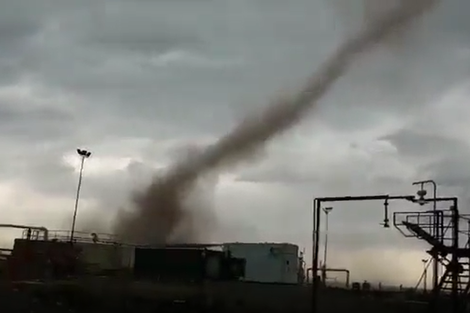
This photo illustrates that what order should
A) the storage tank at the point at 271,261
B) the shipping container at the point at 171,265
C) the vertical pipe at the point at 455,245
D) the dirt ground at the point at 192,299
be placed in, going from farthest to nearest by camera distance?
the storage tank at the point at 271,261, the shipping container at the point at 171,265, the dirt ground at the point at 192,299, the vertical pipe at the point at 455,245

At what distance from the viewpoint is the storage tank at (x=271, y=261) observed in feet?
187

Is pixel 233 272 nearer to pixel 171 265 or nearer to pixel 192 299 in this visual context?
pixel 171 265

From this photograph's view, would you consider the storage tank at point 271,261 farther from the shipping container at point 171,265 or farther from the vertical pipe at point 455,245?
the vertical pipe at point 455,245

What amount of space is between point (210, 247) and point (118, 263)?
26.6 feet

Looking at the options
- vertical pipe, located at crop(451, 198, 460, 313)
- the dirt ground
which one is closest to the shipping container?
the dirt ground

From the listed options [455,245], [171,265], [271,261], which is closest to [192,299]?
[455,245]

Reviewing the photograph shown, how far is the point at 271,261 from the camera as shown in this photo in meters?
57.6

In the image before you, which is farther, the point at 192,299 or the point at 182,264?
the point at 182,264

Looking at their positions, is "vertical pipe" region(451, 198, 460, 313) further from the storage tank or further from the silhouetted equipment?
the storage tank

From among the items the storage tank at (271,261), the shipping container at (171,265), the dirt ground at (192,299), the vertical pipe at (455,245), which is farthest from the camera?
the storage tank at (271,261)

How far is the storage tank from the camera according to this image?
56938mm

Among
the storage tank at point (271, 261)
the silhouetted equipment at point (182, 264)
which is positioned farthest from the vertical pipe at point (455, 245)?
the storage tank at point (271, 261)

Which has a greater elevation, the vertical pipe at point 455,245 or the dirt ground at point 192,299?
the vertical pipe at point 455,245

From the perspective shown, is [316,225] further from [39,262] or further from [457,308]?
[39,262]
